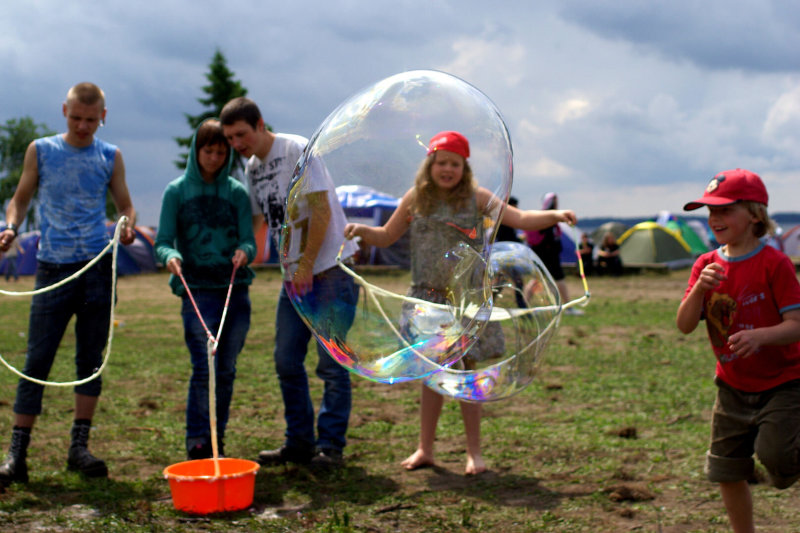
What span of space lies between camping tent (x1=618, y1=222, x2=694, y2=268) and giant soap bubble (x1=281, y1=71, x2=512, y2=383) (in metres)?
21.2

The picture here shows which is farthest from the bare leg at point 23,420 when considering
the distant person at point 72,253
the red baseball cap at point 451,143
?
the red baseball cap at point 451,143

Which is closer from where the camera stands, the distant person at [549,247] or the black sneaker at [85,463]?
the black sneaker at [85,463]

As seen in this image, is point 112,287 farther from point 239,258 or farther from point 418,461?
point 418,461

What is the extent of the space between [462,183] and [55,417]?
3.48 metres

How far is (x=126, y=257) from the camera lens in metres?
26.6

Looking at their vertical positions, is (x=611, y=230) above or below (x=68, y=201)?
above

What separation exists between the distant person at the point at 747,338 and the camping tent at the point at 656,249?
831 inches

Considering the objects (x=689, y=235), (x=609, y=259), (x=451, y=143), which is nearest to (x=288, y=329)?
(x=451, y=143)

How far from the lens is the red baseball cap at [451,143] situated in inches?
113

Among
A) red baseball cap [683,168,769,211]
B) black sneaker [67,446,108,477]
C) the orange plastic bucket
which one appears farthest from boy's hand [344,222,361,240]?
black sneaker [67,446,108,477]

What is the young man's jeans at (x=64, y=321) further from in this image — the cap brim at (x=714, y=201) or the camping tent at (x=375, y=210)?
the cap brim at (x=714, y=201)

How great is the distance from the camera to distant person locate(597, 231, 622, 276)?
21.5 meters

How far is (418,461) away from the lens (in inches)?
156

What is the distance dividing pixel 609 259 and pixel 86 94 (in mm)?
19101
